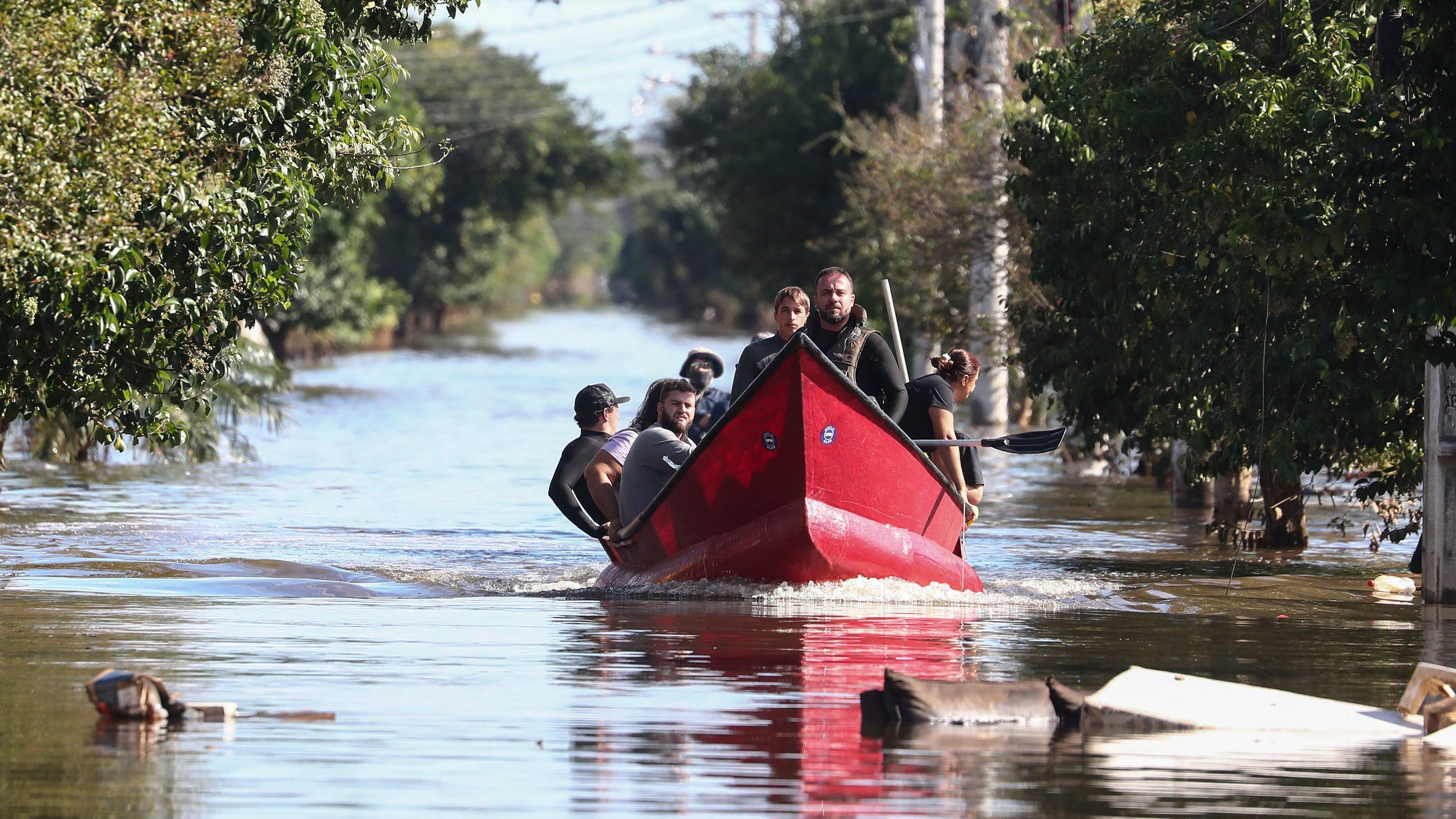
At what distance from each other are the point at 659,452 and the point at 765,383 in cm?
130

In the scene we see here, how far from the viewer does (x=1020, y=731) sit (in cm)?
711

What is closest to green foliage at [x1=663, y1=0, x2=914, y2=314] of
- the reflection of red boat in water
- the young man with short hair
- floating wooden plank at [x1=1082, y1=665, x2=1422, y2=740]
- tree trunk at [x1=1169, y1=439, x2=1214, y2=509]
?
tree trunk at [x1=1169, y1=439, x2=1214, y2=509]

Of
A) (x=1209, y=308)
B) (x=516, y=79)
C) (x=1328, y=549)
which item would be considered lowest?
(x=1328, y=549)

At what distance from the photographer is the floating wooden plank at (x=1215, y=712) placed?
23.7ft

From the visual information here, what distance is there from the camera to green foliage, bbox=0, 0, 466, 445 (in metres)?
9.30

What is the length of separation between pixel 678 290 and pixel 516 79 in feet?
162

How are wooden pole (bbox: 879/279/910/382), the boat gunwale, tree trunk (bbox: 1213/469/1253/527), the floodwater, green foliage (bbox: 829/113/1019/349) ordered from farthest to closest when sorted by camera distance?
1. green foliage (bbox: 829/113/1019/349)
2. tree trunk (bbox: 1213/469/1253/527)
3. wooden pole (bbox: 879/279/910/382)
4. the boat gunwale
5. the floodwater

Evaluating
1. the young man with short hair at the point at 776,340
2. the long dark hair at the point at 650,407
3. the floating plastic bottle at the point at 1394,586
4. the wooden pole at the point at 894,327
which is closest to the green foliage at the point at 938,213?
the wooden pole at the point at 894,327

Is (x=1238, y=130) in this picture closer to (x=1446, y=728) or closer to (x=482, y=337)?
(x=1446, y=728)

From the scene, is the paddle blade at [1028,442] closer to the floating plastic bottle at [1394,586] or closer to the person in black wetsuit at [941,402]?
the person in black wetsuit at [941,402]

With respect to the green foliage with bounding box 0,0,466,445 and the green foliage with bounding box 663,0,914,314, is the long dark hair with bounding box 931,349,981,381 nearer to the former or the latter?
the green foliage with bounding box 0,0,466,445

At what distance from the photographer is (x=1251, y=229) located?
966 centimetres

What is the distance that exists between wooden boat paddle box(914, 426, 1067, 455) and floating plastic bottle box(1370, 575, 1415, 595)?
2.39 m

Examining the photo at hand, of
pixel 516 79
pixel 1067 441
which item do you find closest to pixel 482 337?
pixel 516 79
